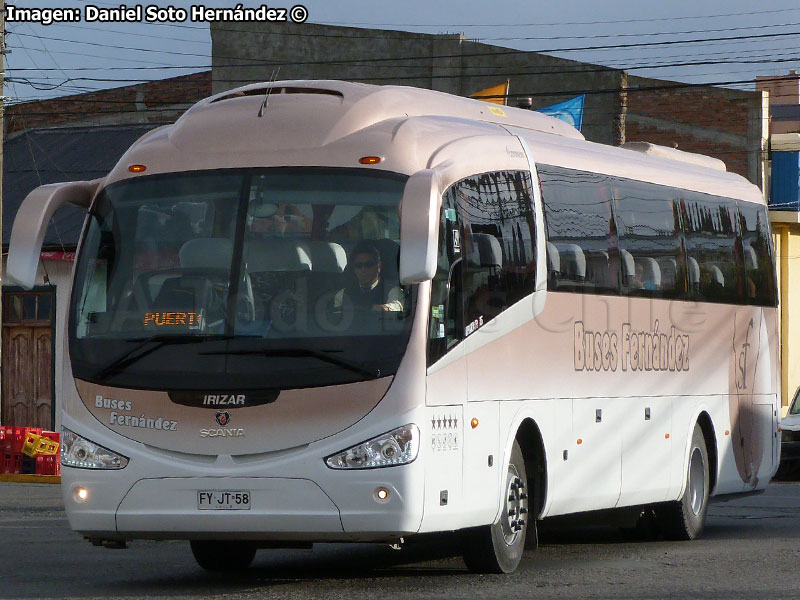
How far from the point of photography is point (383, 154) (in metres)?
10.3

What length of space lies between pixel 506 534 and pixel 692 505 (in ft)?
13.9

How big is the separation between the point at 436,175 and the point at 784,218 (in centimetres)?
2782

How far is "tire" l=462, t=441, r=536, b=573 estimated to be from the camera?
35.7ft

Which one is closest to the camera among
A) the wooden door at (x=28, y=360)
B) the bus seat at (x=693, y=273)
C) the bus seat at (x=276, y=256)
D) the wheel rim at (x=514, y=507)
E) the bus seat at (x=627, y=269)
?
the bus seat at (x=276, y=256)

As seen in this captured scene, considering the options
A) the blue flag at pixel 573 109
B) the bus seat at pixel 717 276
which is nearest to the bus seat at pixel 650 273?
the bus seat at pixel 717 276

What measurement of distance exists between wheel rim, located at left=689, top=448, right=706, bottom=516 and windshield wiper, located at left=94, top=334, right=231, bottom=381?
20.9 ft

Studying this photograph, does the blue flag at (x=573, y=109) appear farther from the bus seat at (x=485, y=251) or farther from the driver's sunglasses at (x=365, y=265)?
the driver's sunglasses at (x=365, y=265)

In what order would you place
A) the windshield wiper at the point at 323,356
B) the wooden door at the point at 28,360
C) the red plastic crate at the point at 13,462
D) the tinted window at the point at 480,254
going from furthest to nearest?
the wooden door at the point at 28,360 → the red plastic crate at the point at 13,462 → the tinted window at the point at 480,254 → the windshield wiper at the point at 323,356

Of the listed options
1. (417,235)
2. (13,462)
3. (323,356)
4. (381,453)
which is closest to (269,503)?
(381,453)

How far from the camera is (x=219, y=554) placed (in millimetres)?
11695

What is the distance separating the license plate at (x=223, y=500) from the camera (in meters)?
9.77

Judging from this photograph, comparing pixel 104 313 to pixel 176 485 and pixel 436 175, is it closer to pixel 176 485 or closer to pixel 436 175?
pixel 176 485

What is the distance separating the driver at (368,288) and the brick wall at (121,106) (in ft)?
105

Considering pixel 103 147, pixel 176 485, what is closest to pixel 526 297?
pixel 176 485
